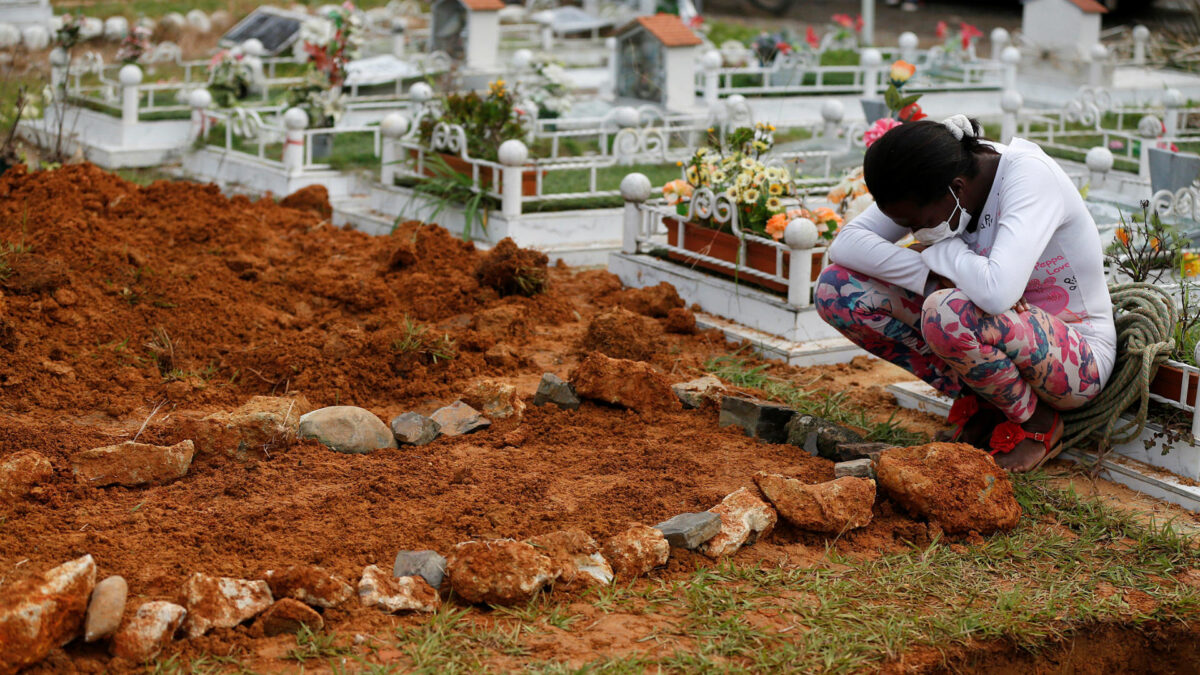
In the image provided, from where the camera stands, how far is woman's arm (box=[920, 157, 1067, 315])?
390 centimetres

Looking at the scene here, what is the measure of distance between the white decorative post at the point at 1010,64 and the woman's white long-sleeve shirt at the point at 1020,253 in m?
9.64

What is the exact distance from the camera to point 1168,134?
10320 millimetres

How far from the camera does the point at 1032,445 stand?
438cm

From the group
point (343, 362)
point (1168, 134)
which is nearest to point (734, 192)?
point (343, 362)

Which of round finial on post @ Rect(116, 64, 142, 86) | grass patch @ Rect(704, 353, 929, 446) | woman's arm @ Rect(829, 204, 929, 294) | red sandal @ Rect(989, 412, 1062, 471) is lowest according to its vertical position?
grass patch @ Rect(704, 353, 929, 446)

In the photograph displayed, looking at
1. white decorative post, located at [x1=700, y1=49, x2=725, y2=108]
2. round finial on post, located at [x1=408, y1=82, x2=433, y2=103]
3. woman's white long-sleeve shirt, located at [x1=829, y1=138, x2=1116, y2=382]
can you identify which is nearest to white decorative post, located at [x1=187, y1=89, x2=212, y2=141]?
round finial on post, located at [x1=408, y1=82, x2=433, y2=103]

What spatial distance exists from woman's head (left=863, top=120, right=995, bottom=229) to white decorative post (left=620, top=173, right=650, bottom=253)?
9.40ft

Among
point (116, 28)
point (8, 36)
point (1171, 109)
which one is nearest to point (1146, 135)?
point (1171, 109)

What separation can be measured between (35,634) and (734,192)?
4182 mm

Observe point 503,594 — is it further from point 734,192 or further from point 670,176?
point 670,176

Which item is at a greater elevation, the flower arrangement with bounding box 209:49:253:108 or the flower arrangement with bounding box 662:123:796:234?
the flower arrangement with bounding box 209:49:253:108

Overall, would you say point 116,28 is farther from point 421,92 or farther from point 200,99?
point 421,92

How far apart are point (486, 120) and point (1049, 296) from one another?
4754mm

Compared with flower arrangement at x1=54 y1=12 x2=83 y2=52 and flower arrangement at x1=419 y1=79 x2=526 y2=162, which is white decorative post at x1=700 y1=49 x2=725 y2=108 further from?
flower arrangement at x1=54 y1=12 x2=83 y2=52
